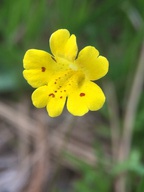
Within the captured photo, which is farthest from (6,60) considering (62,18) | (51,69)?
(51,69)

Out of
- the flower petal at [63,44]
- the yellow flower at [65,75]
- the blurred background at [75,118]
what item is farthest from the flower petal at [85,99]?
the blurred background at [75,118]

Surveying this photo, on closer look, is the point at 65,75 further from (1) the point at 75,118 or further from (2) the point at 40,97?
(1) the point at 75,118

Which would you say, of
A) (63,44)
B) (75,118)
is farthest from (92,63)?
(75,118)

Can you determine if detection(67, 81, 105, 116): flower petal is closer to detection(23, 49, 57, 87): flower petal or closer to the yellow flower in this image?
the yellow flower

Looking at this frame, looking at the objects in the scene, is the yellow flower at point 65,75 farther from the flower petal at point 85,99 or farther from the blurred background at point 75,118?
the blurred background at point 75,118

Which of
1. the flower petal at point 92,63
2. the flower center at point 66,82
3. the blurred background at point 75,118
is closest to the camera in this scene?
the flower petal at point 92,63

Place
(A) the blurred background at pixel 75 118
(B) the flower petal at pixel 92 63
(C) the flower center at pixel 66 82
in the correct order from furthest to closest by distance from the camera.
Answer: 1. (A) the blurred background at pixel 75 118
2. (C) the flower center at pixel 66 82
3. (B) the flower petal at pixel 92 63

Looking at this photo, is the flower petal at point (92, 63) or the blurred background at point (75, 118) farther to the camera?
the blurred background at point (75, 118)
